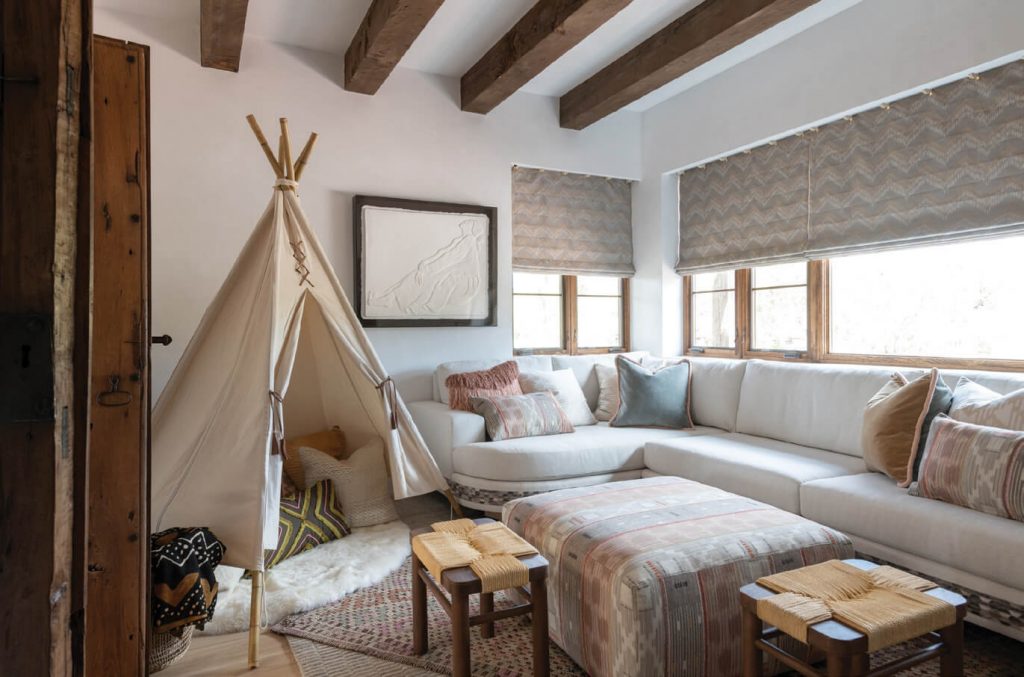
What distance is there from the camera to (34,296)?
2.95 feet

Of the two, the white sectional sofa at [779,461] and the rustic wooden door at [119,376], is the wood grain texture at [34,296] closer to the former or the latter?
the rustic wooden door at [119,376]

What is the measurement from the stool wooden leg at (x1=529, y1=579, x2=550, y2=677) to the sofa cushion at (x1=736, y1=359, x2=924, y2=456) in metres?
1.83

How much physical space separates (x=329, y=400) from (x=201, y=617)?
1.65 metres

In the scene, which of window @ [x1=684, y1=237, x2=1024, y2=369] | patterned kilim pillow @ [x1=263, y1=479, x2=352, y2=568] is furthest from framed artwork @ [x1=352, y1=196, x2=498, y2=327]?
window @ [x1=684, y1=237, x2=1024, y2=369]

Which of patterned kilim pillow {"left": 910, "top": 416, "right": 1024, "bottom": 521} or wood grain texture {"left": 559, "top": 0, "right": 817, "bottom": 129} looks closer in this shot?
patterned kilim pillow {"left": 910, "top": 416, "right": 1024, "bottom": 521}

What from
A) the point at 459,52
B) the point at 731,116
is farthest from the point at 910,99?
the point at 459,52

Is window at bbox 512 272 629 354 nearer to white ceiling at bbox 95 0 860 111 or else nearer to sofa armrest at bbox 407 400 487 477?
sofa armrest at bbox 407 400 487 477

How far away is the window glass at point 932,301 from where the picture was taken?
282 cm

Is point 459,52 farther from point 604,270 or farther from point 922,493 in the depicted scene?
point 922,493

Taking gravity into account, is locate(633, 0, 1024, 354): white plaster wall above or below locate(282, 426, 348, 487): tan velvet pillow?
above

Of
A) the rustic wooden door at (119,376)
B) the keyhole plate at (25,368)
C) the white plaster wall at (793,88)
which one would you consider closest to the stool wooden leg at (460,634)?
the rustic wooden door at (119,376)

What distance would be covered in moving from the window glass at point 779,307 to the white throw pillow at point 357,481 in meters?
2.44

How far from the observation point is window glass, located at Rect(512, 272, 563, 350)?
4426 millimetres

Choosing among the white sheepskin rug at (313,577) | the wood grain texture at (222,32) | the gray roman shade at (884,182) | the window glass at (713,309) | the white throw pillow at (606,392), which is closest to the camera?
the white sheepskin rug at (313,577)
